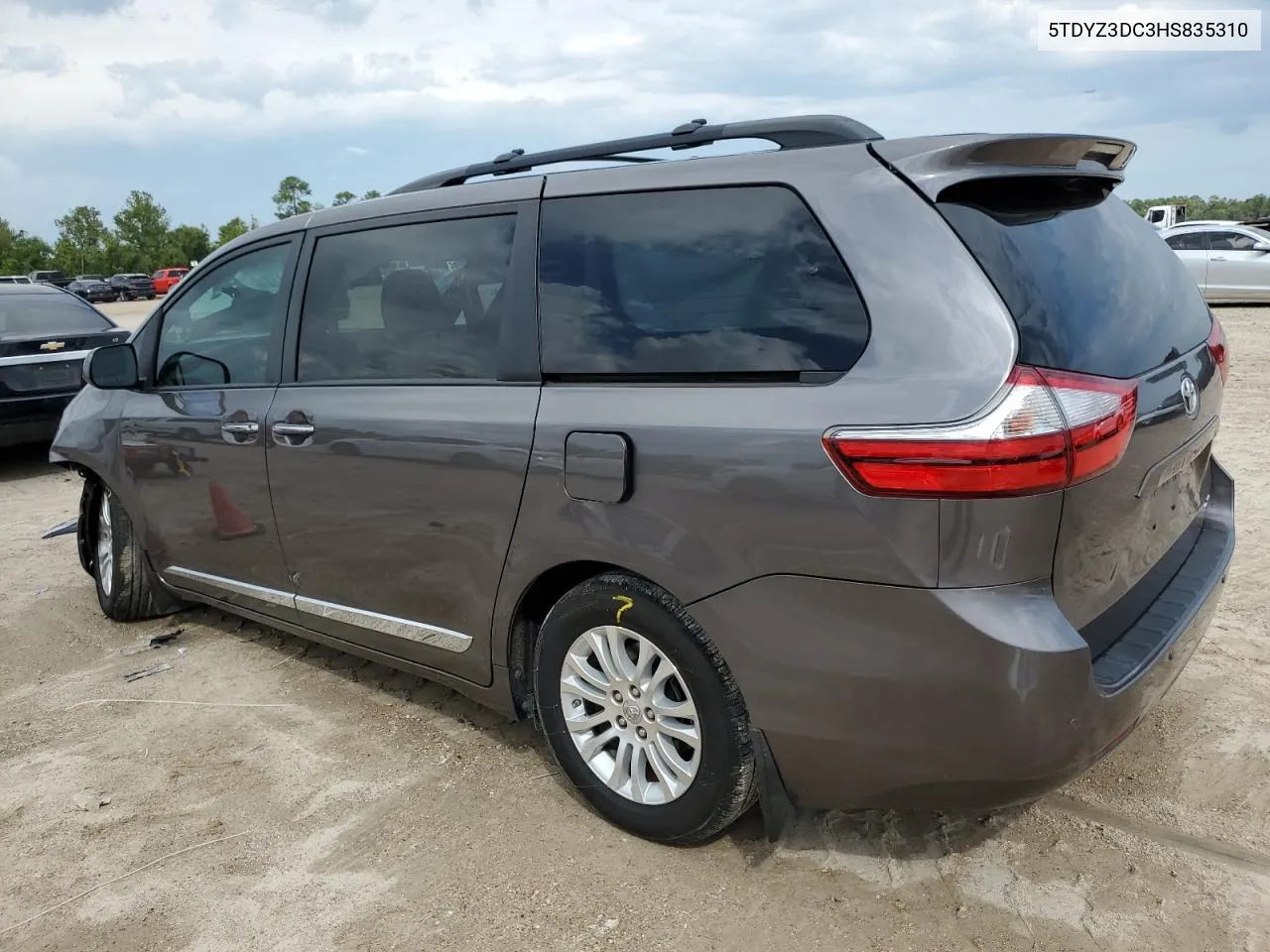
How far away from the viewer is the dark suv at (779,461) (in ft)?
7.08

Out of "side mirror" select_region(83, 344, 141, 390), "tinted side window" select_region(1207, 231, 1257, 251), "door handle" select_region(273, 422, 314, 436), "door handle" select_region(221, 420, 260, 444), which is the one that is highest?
"tinted side window" select_region(1207, 231, 1257, 251)

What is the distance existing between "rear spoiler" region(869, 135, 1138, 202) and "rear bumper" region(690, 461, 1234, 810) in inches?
36.5

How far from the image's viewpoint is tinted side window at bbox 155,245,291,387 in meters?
3.83

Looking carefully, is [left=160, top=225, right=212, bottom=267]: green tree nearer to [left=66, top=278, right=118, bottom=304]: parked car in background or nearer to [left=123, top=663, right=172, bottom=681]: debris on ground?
[left=66, top=278, right=118, bottom=304]: parked car in background

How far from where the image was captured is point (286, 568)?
3.77 m

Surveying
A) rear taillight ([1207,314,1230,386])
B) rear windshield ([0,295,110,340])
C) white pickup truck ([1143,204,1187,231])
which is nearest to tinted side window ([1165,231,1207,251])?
white pickup truck ([1143,204,1187,231])

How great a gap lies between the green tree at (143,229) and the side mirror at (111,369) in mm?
105189

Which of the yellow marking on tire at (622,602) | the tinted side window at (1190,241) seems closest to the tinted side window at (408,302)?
the yellow marking on tire at (622,602)

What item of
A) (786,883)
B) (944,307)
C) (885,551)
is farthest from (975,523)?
(786,883)

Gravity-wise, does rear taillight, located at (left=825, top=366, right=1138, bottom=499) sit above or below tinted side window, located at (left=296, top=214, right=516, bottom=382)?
below

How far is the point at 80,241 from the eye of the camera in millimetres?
97562

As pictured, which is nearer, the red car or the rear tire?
the rear tire

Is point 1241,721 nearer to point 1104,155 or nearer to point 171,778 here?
point 1104,155

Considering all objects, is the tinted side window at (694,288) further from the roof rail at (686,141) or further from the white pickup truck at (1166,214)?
the white pickup truck at (1166,214)
